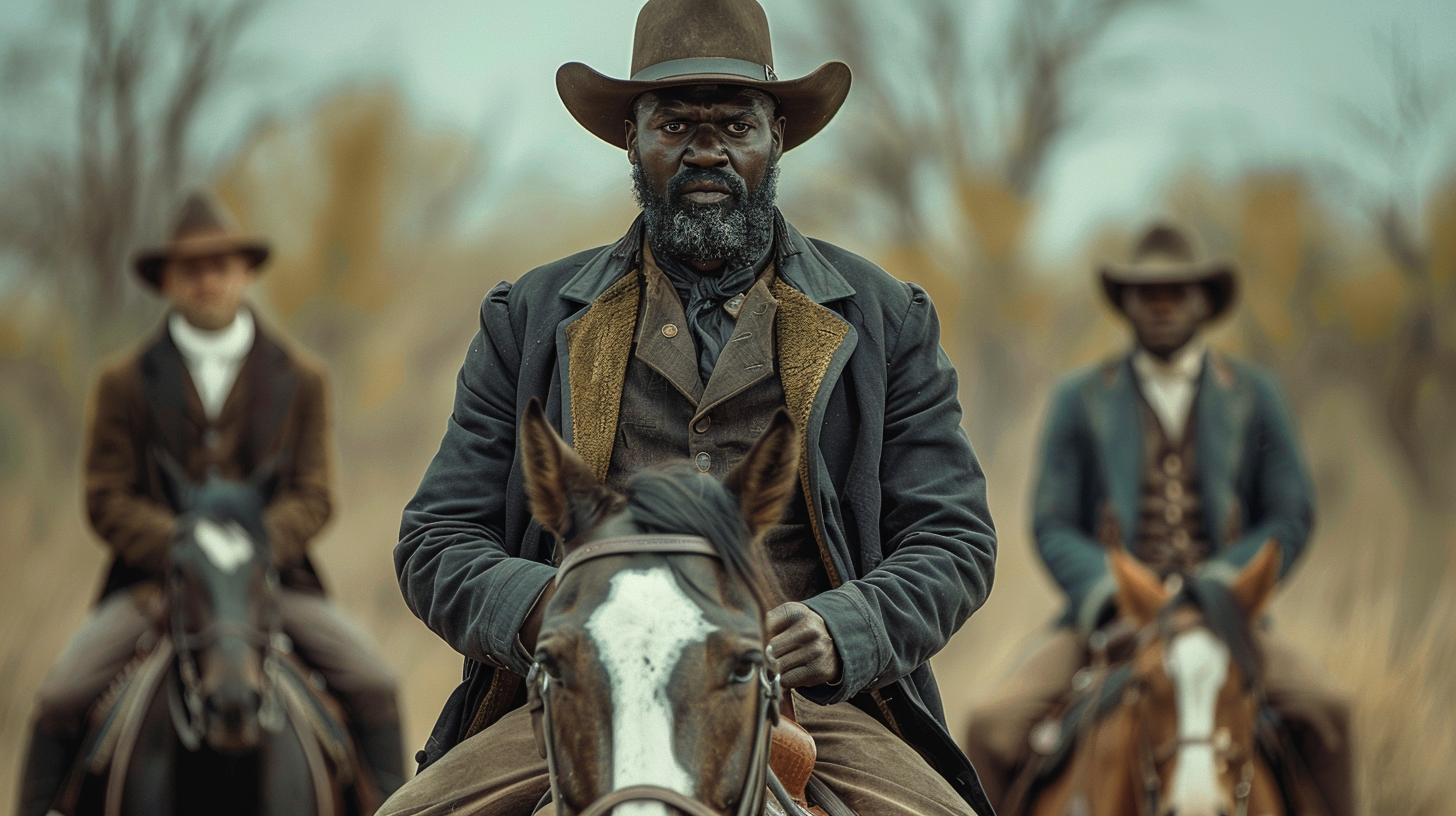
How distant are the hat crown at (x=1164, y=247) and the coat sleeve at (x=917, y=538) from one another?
20.0 feet

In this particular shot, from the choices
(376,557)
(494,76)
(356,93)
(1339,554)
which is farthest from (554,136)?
(1339,554)

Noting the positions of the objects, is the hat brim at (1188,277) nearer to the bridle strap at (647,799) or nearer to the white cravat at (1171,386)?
the white cravat at (1171,386)

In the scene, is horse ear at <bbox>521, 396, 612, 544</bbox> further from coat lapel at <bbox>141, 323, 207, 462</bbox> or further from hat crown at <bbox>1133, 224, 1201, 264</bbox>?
hat crown at <bbox>1133, 224, 1201, 264</bbox>

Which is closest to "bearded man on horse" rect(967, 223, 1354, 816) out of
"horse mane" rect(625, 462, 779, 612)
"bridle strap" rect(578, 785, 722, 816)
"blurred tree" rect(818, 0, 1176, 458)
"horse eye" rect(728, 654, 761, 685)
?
"horse mane" rect(625, 462, 779, 612)

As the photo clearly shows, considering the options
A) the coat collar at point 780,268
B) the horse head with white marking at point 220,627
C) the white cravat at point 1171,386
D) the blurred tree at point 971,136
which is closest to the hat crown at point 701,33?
the coat collar at point 780,268

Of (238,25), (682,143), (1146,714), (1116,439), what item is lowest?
(1146,714)

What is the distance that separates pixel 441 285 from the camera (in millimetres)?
16484

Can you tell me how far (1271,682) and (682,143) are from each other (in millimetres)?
5449

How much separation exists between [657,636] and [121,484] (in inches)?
270

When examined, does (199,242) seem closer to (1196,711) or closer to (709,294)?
(1196,711)

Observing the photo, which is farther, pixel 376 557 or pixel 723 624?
pixel 376 557

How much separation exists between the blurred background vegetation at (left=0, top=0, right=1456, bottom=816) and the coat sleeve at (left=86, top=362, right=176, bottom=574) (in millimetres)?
5527

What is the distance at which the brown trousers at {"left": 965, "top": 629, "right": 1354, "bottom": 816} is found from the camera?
7.76 metres

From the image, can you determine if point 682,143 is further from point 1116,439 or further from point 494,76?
point 494,76
